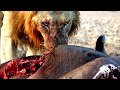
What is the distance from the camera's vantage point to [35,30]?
13.3 feet

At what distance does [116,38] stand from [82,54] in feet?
2.88

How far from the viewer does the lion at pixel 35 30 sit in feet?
12.1

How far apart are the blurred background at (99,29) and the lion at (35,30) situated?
0.32 feet

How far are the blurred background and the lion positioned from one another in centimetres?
10

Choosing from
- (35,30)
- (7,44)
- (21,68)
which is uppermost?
(35,30)

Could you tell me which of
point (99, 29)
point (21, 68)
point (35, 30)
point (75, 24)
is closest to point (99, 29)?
point (99, 29)

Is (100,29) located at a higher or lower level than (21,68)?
higher

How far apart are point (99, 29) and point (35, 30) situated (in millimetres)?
503

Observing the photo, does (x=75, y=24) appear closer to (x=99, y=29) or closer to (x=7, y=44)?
(x=99, y=29)

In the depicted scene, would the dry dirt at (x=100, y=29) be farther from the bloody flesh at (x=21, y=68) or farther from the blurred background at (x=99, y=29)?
the bloody flesh at (x=21, y=68)

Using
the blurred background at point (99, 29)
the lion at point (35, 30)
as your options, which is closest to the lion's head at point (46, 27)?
the lion at point (35, 30)
